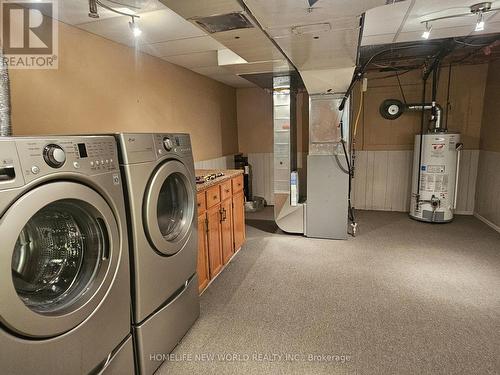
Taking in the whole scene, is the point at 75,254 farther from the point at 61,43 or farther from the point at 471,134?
A: the point at 471,134

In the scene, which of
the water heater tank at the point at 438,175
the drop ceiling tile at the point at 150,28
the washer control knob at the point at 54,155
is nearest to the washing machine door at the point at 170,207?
the washer control knob at the point at 54,155

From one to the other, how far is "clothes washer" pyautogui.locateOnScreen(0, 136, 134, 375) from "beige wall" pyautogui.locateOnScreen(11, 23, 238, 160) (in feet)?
3.80

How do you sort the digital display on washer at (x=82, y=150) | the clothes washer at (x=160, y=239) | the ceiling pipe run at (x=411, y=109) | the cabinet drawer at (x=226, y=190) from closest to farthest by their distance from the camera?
the digital display on washer at (x=82, y=150), the clothes washer at (x=160, y=239), the cabinet drawer at (x=226, y=190), the ceiling pipe run at (x=411, y=109)

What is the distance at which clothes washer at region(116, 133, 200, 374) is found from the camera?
1.55m

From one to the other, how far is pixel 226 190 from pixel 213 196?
35cm

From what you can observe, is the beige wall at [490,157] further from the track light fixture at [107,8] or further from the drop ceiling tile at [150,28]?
the track light fixture at [107,8]

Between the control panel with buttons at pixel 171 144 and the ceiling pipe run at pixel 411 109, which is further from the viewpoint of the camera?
the ceiling pipe run at pixel 411 109

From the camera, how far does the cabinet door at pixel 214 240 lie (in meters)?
2.73

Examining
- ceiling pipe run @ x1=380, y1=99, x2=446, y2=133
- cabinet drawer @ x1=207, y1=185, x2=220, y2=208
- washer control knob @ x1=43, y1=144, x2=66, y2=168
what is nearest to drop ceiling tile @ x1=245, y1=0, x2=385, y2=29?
washer control knob @ x1=43, y1=144, x2=66, y2=168

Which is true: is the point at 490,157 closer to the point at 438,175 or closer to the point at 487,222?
the point at 438,175

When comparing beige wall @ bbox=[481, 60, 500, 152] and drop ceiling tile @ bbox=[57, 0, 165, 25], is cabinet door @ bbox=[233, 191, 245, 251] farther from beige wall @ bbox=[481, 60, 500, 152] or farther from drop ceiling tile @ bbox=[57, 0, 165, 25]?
beige wall @ bbox=[481, 60, 500, 152]

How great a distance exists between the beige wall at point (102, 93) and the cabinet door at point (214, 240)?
3.92 feet

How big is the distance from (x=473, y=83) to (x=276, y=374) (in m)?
5.03

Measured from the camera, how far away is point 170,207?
204 cm
